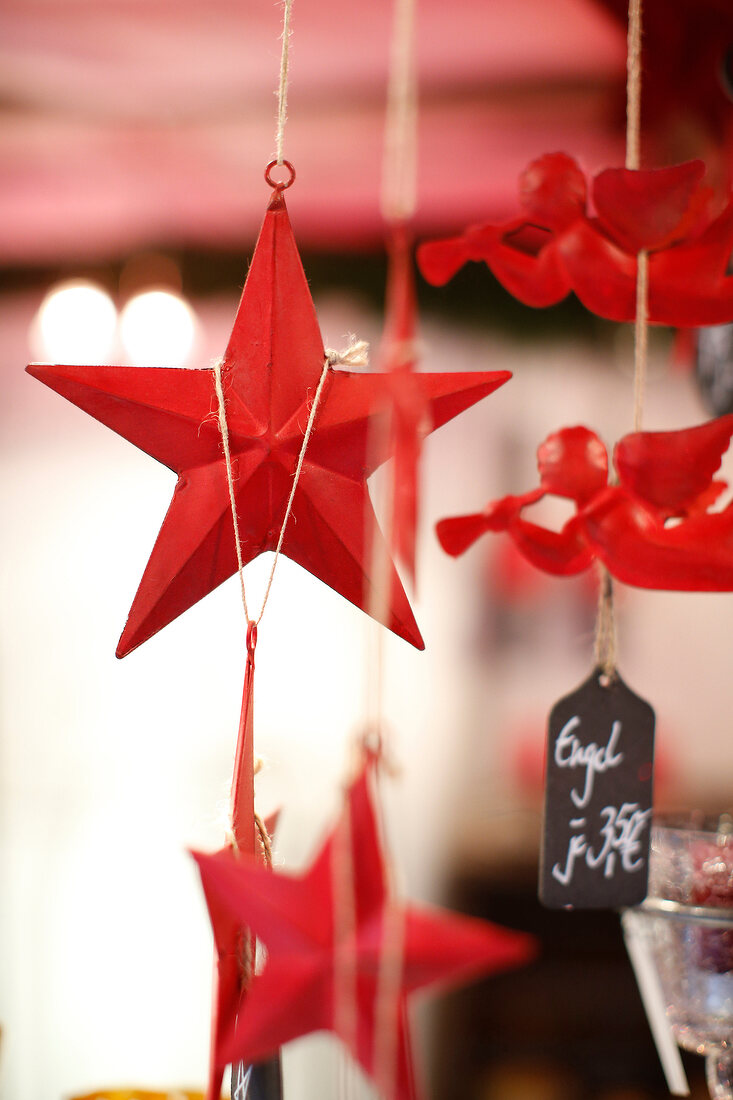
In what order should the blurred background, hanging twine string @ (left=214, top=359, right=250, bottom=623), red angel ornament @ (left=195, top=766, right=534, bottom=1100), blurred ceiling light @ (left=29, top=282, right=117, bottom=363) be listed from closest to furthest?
red angel ornament @ (left=195, top=766, right=534, bottom=1100), hanging twine string @ (left=214, top=359, right=250, bottom=623), the blurred background, blurred ceiling light @ (left=29, top=282, right=117, bottom=363)

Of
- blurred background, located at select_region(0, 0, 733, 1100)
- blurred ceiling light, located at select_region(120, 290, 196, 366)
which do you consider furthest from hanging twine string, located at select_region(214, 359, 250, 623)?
blurred ceiling light, located at select_region(120, 290, 196, 366)

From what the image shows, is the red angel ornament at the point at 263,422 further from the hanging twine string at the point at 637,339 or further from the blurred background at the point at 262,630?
the blurred background at the point at 262,630

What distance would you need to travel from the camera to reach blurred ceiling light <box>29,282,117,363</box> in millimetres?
1836

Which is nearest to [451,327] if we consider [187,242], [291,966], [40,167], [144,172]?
[187,242]

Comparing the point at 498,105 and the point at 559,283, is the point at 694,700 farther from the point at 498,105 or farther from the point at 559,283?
the point at 559,283

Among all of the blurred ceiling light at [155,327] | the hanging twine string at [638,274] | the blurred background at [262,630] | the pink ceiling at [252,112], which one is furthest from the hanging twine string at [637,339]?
the blurred ceiling light at [155,327]

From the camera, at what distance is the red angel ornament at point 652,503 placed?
1.68 feet

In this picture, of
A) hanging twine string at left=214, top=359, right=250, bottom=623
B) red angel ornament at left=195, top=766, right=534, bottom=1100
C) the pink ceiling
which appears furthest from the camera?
the pink ceiling

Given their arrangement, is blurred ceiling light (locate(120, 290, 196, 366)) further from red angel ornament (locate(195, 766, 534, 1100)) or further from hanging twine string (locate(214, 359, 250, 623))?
red angel ornament (locate(195, 766, 534, 1100))

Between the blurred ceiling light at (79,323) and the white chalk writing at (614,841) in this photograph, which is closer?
the white chalk writing at (614,841)

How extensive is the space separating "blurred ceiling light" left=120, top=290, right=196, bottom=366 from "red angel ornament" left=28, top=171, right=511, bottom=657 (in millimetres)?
1395

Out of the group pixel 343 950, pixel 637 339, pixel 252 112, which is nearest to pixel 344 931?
pixel 343 950

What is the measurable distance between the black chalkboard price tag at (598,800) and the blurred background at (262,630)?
112cm

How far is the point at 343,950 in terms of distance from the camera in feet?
1.17
